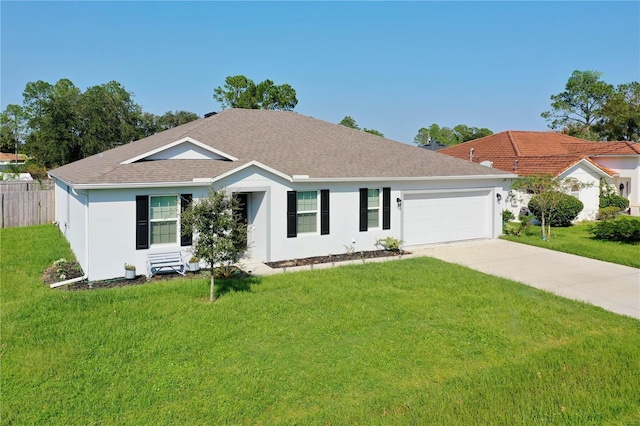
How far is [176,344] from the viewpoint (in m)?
8.01

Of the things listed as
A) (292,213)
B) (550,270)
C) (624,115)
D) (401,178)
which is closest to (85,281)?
(292,213)

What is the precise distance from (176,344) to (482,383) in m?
5.05

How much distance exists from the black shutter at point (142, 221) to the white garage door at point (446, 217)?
9134 millimetres

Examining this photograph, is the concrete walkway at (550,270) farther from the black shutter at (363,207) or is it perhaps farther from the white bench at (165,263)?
the white bench at (165,263)

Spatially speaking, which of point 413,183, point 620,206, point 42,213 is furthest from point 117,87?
point 620,206

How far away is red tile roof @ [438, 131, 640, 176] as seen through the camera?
1056 inches

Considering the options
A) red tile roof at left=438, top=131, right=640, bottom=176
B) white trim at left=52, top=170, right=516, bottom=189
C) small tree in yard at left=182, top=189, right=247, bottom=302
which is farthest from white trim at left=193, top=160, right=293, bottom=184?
red tile roof at left=438, top=131, right=640, bottom=176

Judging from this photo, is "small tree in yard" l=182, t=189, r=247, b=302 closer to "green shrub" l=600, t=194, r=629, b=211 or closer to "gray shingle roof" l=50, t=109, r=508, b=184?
"gray shingle roof" l=50, t=109, r=508, b=184

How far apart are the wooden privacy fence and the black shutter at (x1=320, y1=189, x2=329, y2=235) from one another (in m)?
15.7

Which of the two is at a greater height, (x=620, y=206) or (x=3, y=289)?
(x=620, y=206)

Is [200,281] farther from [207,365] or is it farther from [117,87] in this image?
[117,87]

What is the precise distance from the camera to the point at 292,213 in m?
14.9

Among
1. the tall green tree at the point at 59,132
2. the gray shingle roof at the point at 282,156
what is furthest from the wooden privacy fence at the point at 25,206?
the tall green tree at the point at 59,132

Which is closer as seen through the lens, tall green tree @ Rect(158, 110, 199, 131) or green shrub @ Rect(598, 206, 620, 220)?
green shrub @ Rect(598, 206, 620, 220)
